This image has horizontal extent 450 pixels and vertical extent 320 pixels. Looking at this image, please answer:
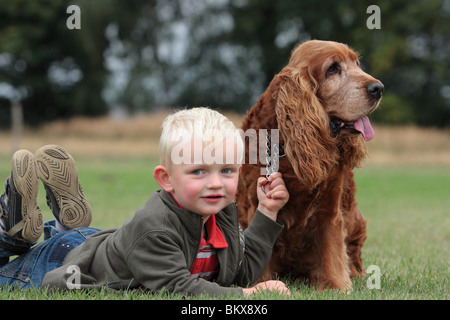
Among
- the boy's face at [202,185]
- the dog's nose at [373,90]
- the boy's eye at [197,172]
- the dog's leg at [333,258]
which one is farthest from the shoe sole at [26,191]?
the dog's nose at [373,90]

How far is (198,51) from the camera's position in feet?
108

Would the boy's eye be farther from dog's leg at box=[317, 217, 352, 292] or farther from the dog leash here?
dog's leg at box=[317, 217, 352, 292]

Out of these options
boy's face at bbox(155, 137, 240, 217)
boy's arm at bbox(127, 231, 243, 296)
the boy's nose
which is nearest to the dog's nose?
boy's face at bbox(155, 137, 240, 217)

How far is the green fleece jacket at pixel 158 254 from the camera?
2.69 meters

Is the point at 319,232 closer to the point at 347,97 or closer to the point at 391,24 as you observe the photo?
the point at 347,97

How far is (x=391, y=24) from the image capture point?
31516mm

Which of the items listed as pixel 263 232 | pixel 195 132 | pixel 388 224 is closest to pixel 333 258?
pixel 263 232

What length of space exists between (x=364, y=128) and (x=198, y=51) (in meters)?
30.5

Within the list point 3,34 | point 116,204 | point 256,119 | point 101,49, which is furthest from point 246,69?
point 256,119

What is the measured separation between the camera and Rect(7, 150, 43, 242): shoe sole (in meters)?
3.20

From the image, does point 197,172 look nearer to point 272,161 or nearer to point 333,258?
point 272,161

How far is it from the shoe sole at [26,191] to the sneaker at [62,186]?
11.5 inches

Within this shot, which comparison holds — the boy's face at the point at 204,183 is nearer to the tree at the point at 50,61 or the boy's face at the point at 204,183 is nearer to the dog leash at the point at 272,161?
the dog leash at the point at 272,161
